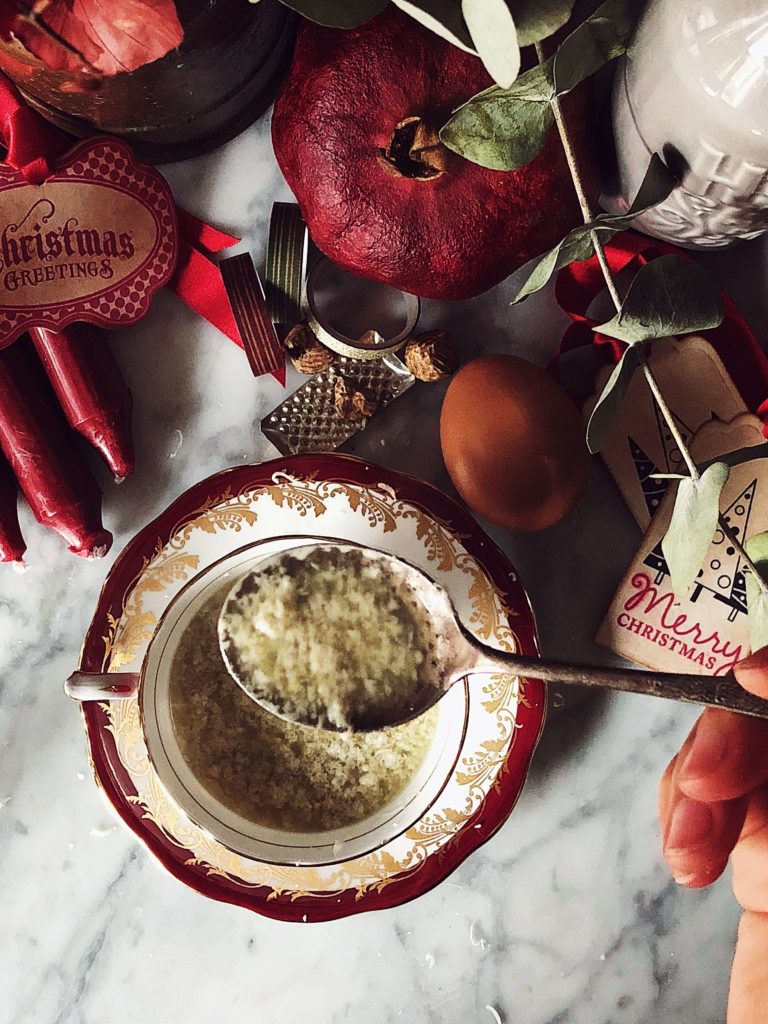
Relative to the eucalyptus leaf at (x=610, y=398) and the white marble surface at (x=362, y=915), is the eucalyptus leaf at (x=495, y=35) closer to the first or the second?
the eucalyptus leaf at (x=610, y=398)

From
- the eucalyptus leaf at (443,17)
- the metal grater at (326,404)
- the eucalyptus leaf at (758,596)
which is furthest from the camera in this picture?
the metal grater at (326,404)

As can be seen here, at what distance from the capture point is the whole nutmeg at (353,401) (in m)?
0.90

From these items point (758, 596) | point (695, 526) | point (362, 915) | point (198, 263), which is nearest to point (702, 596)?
point (758, 596)

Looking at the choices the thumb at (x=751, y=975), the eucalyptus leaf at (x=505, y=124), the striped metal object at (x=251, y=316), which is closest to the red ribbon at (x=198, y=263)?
the striped metal object at (x=251, y=316)

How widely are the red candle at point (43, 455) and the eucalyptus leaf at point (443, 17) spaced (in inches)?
20.2

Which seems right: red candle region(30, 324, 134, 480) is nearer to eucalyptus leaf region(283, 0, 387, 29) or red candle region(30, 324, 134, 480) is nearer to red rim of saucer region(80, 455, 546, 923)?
red rim of saucer region(80, 455, 546, 923)

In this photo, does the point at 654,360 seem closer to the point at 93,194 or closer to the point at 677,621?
the point at 677,621

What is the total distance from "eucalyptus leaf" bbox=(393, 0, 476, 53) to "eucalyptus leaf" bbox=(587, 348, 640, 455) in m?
0.22

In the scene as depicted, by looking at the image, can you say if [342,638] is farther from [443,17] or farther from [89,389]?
[443,17]

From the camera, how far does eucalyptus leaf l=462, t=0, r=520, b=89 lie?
0.48 meters

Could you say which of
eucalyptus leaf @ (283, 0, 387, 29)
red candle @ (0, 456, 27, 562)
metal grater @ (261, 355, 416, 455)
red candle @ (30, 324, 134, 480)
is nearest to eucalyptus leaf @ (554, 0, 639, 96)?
eucalyptus leaf @ (283, 0, 387, 29)

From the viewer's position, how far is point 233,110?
85 cm

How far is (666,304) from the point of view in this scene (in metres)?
0.63

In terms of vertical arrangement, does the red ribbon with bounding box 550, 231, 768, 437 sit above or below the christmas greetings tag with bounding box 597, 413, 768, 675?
above
